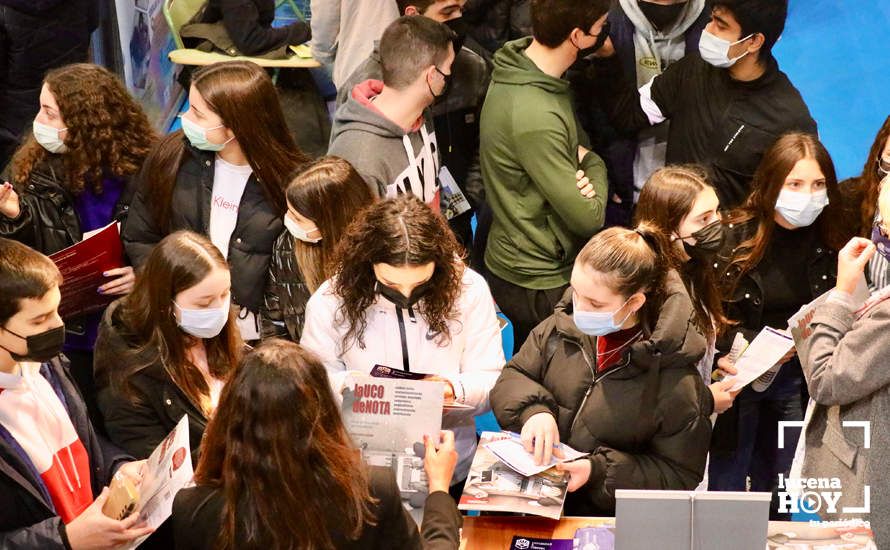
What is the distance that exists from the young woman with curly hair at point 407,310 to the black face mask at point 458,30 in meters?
1.48

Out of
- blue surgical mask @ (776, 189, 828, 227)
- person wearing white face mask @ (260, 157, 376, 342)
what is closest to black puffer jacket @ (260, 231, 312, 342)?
person wearing white face mask @ (260, 157, 376, 342)

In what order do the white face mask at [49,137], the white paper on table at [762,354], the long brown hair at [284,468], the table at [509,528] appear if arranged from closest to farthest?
the long brown hair at [284,468]
the table at [509,528]
the white paper on table at [762,354]
the white face mask at [49,137]

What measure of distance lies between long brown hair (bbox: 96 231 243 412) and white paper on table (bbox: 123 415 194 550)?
0.57 meters

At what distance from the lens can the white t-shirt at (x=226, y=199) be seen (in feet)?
15.6

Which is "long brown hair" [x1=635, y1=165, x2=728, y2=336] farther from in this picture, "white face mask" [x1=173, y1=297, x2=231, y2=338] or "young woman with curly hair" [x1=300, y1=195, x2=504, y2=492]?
"white face mask" [x1=173, y1=297, x2=231, y2=338]

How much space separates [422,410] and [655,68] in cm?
260

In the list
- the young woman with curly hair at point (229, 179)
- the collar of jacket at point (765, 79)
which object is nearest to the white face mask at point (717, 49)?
the collar of jacket at point (765, 79)

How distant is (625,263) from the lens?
3750 millimetres

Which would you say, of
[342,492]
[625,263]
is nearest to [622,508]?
[342,492]

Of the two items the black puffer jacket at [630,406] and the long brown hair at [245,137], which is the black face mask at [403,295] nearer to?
the black puffer jacket at [630,406]

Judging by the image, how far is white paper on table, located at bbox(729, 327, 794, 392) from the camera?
4328 millimetres

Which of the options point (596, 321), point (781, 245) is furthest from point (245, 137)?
point (781, 245)

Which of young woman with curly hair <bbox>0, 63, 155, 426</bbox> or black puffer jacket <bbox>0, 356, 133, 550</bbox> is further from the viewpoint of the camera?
young woman with curly hair <bbox>0, 63, 155, 426</bbox>

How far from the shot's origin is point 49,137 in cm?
479
